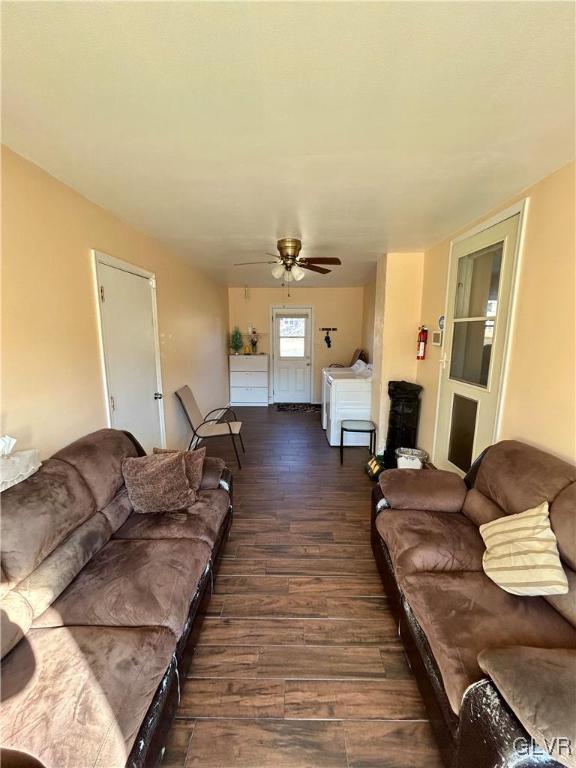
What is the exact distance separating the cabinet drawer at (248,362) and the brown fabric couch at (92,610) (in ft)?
14.1

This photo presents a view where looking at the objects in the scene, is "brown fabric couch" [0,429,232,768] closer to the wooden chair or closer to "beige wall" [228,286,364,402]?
the wooden chair

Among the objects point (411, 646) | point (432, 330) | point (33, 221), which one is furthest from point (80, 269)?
point (432, 330)

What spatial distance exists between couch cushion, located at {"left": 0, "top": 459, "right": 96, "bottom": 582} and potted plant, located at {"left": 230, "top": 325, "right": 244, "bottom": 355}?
4.74m

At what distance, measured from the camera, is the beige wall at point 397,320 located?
3.49 meters

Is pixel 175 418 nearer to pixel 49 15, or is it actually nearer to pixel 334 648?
pixel 334 648

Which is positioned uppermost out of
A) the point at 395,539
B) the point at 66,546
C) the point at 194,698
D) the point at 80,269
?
the point at 80,269

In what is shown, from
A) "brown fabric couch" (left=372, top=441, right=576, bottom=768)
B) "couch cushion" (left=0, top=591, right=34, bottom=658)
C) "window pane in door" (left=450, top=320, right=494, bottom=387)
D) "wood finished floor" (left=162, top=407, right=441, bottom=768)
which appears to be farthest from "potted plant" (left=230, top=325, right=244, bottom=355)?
"couch cushion" (left=0, top=591, right=34, bottom=658)

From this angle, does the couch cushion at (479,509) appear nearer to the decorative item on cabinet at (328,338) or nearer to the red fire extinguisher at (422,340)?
the red fire extinguisher at (422,340)

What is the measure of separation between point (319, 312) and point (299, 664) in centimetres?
559

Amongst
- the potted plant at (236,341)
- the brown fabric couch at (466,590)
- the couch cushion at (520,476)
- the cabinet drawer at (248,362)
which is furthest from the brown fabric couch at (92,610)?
the potted plant at (236,341)

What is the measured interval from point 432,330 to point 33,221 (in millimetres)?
3267

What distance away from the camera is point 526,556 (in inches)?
51.6

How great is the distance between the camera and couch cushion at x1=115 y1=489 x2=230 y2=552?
1731mm

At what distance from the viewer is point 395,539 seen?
1.69 metres
